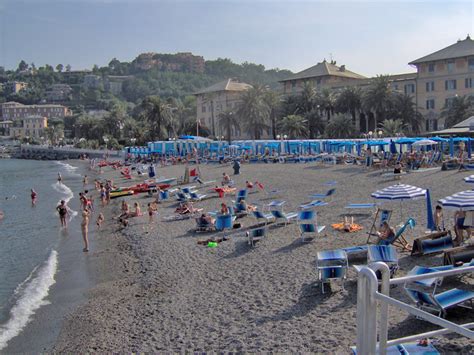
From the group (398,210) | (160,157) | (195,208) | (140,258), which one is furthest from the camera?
(160,157)

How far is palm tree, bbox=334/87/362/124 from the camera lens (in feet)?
187

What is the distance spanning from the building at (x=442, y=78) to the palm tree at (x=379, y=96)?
6573 mm

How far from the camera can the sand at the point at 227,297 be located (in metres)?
7.73

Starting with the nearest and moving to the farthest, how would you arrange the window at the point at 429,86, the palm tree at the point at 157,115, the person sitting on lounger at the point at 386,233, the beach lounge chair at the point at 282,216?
the person sitting on lounger at the point at 386,233
the beach lounge chair at the point at 282,216
the window at the point at 429,86
the palm tree at the point at 157,115

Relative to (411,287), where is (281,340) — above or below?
below

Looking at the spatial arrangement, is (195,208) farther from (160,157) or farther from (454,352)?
(160,157)

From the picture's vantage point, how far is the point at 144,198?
28.7 meters

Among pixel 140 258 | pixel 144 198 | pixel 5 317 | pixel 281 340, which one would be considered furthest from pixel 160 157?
pixel 281 340

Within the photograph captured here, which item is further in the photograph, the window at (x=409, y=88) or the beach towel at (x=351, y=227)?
the window at (x=409, y=88)

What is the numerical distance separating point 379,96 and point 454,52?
10328 millimetres

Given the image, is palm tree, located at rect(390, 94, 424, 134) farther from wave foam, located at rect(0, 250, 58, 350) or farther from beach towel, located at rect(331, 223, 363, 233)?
wave foam, located at rect(0, 250, 58, 350)

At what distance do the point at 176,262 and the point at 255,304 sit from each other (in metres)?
4.73

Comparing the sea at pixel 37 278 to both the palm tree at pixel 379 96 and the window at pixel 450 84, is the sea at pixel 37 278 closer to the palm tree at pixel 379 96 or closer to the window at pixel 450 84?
the palm tree at pixel 379 96

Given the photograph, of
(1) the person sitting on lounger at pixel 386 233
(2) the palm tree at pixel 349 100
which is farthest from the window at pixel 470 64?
(1) the person sitting on lounger at pixel 386 233
